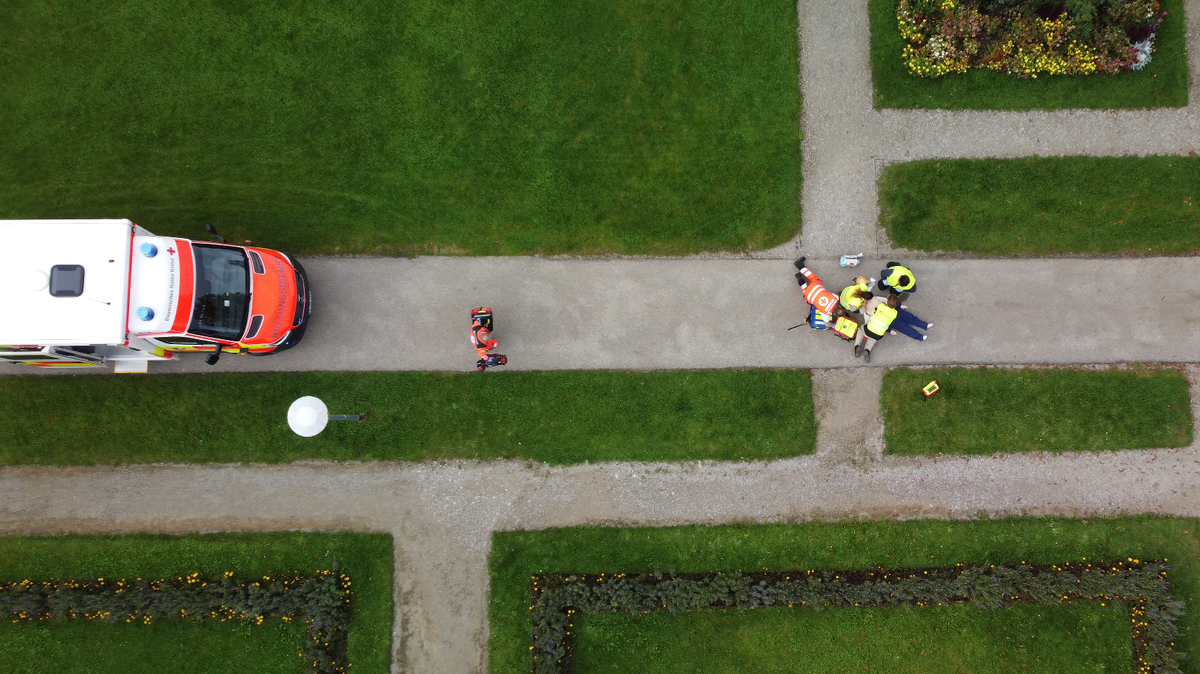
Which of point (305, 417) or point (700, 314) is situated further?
point (700, 314)

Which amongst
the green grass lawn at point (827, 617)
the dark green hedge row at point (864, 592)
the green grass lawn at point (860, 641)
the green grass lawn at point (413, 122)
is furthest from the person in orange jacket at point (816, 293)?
the green grass lawn at point (860, 641)

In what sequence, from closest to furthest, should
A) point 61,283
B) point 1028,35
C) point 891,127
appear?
1. point 61,283
2. point 1028,35
3. point 891,127

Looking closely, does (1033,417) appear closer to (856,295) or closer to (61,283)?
(856,295)

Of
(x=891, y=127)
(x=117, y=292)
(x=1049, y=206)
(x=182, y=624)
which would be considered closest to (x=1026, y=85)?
(x=1049, y=206)

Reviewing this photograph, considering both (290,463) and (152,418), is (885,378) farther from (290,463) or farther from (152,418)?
(152,418)

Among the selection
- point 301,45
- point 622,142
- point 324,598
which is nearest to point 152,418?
point 324,598

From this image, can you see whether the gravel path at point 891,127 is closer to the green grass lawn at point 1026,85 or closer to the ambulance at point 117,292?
the green grass lawn at point 1026,85
